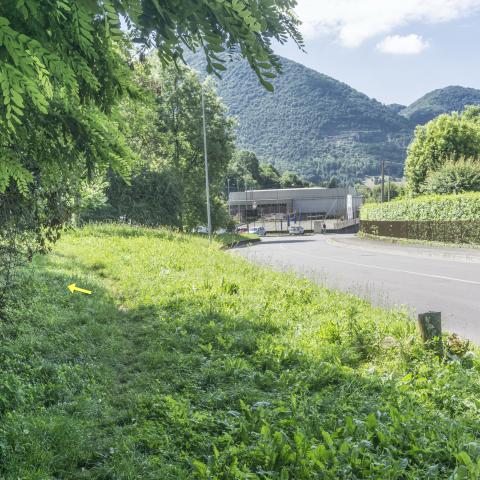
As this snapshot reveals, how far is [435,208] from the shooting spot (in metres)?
28.6

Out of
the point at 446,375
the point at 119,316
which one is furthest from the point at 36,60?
the point at 119,316

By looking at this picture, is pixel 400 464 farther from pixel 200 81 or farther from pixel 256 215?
pixel 256 215

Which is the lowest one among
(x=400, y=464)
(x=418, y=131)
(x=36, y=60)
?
(x=400, y=464)

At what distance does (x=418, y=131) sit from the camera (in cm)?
5291

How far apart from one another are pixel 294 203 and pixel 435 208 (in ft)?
201

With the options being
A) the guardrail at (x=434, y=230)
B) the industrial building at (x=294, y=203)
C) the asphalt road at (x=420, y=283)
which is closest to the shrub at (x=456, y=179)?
the guardrail at (x=434, y=230)

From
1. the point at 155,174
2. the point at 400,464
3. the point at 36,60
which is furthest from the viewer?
the point at 155,174

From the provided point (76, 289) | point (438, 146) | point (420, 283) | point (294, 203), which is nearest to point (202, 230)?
point (438, 146)

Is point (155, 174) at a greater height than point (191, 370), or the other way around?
point (155, 174)

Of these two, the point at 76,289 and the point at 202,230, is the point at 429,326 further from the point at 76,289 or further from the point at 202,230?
the point at 202,230

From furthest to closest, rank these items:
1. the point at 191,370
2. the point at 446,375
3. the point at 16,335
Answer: the point at 16,335 < the point at 191,370 < the point at 446,375

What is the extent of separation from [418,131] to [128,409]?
2108 inches

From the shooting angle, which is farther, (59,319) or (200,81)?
(200,81)

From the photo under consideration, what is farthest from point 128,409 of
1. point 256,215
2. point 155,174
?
point 256,215
